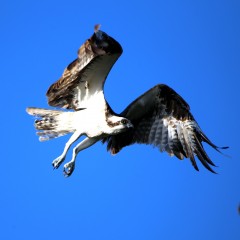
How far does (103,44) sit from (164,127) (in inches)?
87.3

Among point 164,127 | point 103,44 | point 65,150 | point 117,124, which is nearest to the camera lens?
point 103,44

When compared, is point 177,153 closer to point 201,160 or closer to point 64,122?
point 201,160

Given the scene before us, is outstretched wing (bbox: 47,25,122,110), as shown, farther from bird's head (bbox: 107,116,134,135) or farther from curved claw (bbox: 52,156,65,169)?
curved claw (bbox: 52,156,65,169)

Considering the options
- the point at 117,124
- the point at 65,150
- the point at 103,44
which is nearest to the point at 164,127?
the point at 117,124

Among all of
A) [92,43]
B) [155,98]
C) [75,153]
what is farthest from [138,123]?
[92,43]

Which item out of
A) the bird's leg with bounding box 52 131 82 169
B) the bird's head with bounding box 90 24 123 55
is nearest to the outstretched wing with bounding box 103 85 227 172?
the bird's leg with bounding box 52 131 82 169

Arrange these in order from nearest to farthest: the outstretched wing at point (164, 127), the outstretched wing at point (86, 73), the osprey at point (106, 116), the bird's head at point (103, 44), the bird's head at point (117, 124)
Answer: the bird's head at point (103, 44) < the outstretched wing at point (86, 73) < the osprey at point (106, 116) < the bird's head at point (117, 124) < the outstretched wing at point (164, 127)

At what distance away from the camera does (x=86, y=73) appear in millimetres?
10969

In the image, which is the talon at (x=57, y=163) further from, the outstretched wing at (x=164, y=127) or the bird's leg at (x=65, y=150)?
the outstretched wing at (x=164, y=127)

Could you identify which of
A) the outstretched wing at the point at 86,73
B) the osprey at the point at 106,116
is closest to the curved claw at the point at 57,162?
the osprey at the point at 106,116

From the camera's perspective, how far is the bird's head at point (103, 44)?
10188 millimetres

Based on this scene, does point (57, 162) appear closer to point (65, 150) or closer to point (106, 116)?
point (65, 150)

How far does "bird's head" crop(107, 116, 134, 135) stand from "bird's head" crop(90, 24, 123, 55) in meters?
1.14

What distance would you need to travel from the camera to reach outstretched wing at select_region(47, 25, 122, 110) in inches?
407
